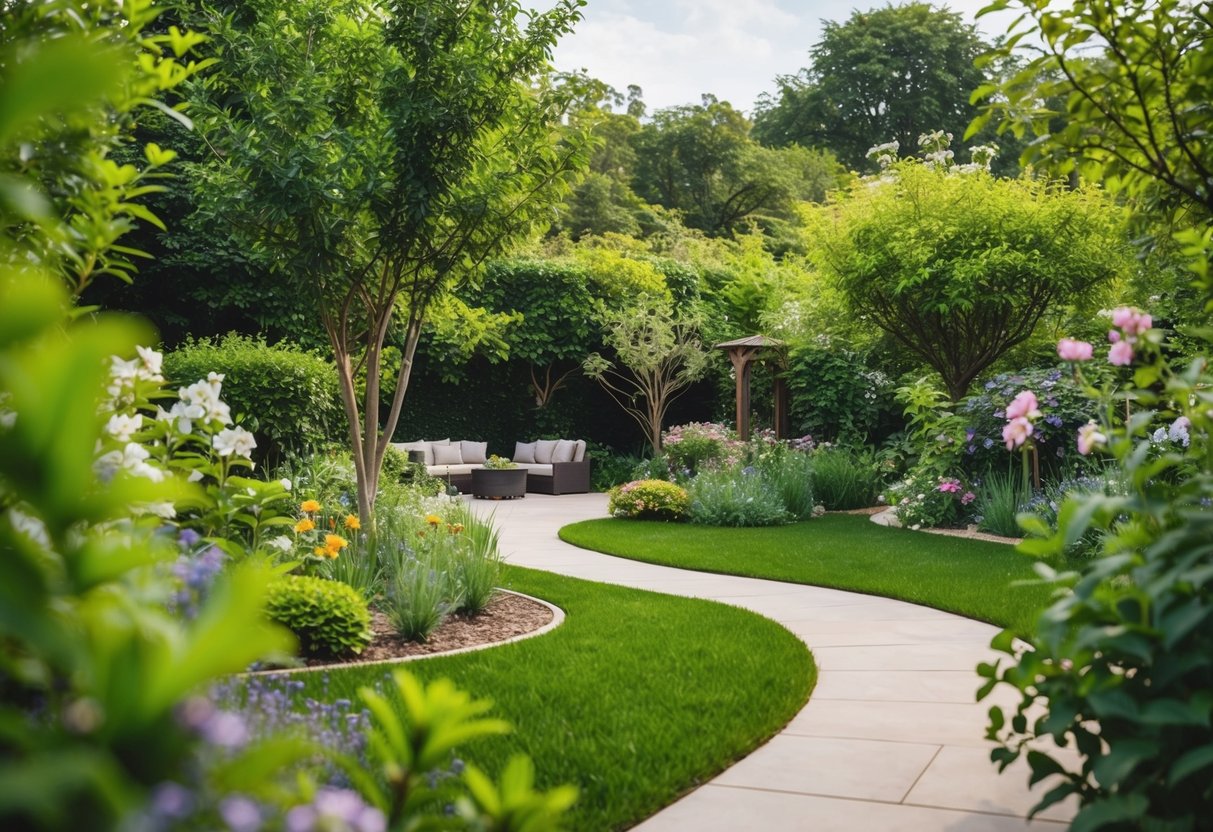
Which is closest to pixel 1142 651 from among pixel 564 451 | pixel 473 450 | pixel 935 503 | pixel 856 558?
pixel 856 558

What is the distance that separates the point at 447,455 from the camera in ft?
49.0

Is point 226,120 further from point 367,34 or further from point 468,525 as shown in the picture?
point 468,525

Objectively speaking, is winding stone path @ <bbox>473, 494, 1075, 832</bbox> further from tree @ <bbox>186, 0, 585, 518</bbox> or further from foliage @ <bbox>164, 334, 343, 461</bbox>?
foliage @ <bbox>164, 334, 343, 461</bbox>

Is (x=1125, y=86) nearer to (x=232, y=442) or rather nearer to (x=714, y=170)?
(x=232, y=442)

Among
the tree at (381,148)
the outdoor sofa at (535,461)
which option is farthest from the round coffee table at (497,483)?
the tree at (381,148)

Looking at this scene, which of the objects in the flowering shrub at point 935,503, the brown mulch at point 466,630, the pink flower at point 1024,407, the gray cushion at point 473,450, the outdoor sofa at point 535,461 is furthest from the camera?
the gray cushion at point 473,450

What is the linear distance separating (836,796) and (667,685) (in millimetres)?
1164

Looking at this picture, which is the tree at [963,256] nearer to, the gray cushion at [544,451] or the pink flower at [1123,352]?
the gray cushion at [544,451]

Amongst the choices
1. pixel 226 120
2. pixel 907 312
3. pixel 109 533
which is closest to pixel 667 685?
pixel 109 533

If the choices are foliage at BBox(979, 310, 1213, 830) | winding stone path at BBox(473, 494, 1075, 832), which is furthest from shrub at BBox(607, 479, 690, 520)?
foliage at BBox(979, 310, 1213, 830)

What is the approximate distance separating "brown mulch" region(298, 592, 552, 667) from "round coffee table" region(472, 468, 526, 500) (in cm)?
814

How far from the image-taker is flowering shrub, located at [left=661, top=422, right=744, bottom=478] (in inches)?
529

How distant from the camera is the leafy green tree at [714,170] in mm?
27609

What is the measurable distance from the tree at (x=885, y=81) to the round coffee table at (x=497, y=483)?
18.4 metres
